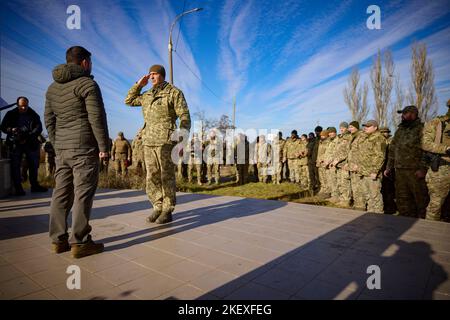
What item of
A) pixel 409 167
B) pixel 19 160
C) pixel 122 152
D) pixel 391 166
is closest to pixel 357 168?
pixel 391 166

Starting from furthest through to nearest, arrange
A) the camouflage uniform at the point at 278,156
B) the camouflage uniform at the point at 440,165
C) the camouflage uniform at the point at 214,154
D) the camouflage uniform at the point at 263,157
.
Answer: the camouflage uniform at the point at 263,157 < the camouflage uniform at the point at 278,156 < the camouflage uniform at the point at 214,154 < the camouflage uniform at the point at 440,165

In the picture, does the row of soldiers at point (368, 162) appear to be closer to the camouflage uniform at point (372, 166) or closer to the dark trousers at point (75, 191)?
the camouflage uniform at point (372, 166)

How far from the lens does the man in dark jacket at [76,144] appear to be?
248 centimetres

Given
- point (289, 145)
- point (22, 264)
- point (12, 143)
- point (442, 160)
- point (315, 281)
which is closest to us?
point (315, 281)

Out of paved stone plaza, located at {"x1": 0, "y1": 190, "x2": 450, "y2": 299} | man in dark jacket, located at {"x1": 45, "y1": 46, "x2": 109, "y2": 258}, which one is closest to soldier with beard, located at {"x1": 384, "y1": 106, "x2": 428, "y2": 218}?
paved stone plaza, located at {"x1": 0, "y1": 190, "x2": 450, "y2": 299}

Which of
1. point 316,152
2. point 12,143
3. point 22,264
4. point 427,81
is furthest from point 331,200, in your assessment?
point 427,81

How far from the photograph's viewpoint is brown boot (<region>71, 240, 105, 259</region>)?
2473 millimetres

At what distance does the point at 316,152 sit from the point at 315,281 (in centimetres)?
804

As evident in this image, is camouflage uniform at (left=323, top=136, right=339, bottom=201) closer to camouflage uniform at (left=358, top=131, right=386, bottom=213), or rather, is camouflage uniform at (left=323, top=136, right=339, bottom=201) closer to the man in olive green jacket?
camouflage uniform at (left=358, top=131, right=386, bottom=213)

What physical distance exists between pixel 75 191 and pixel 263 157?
33.0 feet

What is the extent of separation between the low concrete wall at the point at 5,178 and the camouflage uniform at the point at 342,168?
7.97 m

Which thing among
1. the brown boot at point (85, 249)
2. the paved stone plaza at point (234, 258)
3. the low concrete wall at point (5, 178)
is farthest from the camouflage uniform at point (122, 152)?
the brown boot at point (85, 249)
